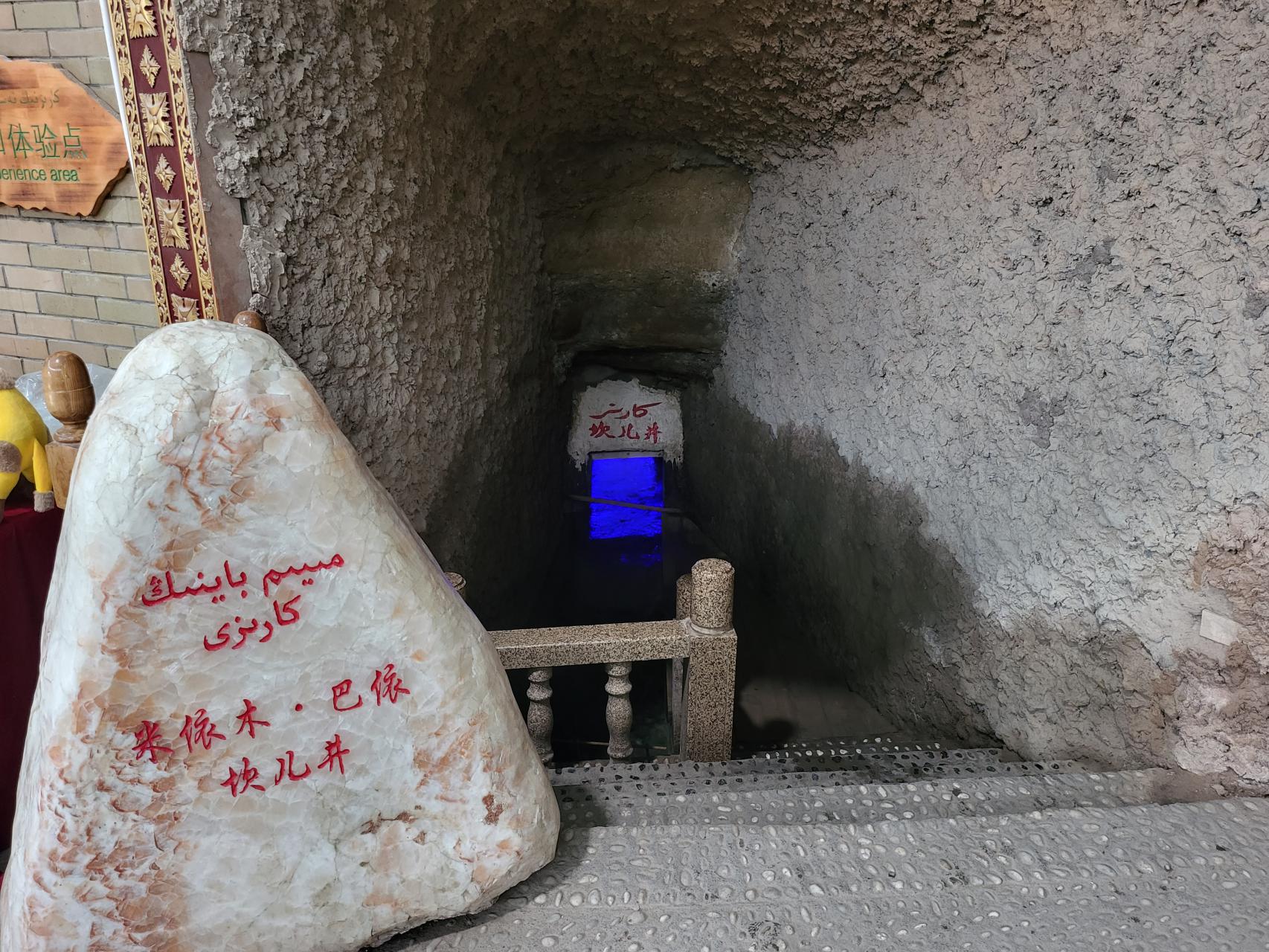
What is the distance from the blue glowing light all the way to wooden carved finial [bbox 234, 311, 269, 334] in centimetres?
381

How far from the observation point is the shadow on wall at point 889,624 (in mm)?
2238

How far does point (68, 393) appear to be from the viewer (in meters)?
1.91

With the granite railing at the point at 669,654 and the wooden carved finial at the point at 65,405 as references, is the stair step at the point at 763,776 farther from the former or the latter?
the wooden carved finial at the point at 65,405

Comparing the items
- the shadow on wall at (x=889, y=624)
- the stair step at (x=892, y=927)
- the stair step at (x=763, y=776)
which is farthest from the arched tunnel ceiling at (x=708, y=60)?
the stair step at (x=892, y=927)

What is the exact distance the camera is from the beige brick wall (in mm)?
2461

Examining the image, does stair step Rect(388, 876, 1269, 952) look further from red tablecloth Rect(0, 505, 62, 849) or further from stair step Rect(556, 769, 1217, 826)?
red tablecloth Rect(0, 505, 62, 849)

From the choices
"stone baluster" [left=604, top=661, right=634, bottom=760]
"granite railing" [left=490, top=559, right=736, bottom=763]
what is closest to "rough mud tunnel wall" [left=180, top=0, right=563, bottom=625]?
"granite railing" [left=490, top=559, right=736, bottom=763]

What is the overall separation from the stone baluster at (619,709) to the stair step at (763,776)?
0.67ft

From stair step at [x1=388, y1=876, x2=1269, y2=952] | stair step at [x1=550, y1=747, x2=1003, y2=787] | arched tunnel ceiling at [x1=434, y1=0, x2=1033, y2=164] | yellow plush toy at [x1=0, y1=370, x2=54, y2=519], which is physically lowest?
stair step at [x1=550, y1=747, x2=1003, y2=787]

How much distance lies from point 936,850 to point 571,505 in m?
4.30

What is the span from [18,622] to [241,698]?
116cm

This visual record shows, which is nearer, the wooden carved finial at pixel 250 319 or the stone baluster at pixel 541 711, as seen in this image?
the wooden carved finial at pixel 250 319

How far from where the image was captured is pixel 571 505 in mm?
5801

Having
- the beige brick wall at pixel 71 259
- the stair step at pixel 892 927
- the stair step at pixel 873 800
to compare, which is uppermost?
the beige brick wall at pixel 71 259
